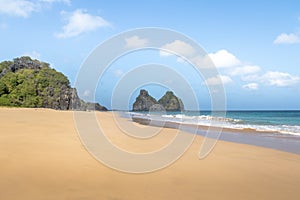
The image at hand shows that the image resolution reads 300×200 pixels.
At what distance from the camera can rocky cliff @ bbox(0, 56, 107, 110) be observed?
41125mm

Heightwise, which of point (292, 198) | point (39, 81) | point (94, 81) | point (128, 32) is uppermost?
point (39, 81)

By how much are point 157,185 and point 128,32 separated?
4728 millimetres

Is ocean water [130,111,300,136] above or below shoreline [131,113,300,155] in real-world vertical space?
Result: above

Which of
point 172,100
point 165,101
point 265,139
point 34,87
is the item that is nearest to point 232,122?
point 165,101

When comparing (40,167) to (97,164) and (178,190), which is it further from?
(178,190)

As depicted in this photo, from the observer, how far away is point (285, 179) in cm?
543

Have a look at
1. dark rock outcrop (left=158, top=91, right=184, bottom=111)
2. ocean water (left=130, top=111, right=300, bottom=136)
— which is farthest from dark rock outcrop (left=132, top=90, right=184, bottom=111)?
ocean water (left=130, top=111, right=300, bottom=136)

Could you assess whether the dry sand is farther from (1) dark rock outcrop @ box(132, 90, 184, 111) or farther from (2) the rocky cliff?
(2) the rocky cliff

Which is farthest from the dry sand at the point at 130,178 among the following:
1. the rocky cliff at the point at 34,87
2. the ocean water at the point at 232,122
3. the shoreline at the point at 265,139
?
the rocky cliff at the point at 34,87

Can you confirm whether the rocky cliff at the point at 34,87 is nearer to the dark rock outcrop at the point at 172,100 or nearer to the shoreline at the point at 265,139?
the dark rock outcrop at the point at 172,100

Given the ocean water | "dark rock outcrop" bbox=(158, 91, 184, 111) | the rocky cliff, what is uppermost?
the rocky cliff

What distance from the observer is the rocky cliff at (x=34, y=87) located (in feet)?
135

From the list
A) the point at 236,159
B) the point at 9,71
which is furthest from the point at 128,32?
the point at 9,71

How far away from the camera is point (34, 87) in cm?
4300
